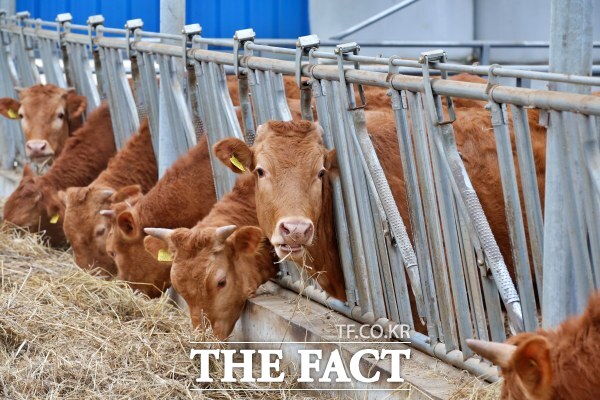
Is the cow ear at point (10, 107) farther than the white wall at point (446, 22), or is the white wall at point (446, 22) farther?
the white wall at point (446, 22)

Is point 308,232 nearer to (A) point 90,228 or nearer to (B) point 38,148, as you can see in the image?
(A) point 90,228

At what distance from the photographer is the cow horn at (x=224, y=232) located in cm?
617

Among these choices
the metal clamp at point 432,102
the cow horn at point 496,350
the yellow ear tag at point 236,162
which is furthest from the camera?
the yellow ear tag at point 236,162

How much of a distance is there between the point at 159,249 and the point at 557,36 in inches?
136

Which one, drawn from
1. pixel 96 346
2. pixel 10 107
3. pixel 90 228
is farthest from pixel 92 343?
pixel 10 107

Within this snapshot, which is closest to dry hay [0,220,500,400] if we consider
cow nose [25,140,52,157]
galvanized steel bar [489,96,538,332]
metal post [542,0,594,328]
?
galvanized steel bar [489,96,538,332]

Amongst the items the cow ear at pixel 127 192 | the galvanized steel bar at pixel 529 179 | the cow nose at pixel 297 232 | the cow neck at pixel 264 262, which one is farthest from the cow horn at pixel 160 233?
the galvanized steel bar at pixel 529 179

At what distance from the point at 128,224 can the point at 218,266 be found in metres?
1.52

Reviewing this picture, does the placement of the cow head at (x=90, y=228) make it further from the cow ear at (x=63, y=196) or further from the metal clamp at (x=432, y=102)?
the metal clamp at (x=432, y=102)

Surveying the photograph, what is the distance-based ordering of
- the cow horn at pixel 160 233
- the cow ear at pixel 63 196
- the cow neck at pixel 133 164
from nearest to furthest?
the cow horn at pixel 160 233
the cow neck at pixel 133 164
the cow ear at pixel 63 196

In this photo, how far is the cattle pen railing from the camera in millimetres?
3924

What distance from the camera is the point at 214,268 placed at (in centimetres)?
625

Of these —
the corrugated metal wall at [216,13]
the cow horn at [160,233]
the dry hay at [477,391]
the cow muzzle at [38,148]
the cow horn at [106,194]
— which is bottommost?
the dry hay at [477,391]

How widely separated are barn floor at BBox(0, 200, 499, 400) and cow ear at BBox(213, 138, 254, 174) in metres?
0.99
